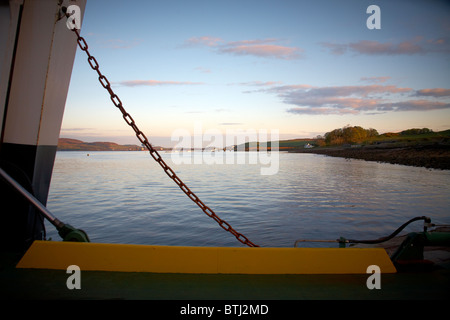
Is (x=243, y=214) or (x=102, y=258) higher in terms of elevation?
(x=102, y=258)

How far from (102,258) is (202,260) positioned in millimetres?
983

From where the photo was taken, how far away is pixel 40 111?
142 inches

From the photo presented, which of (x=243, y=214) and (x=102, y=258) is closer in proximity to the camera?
(x=102, y=258)

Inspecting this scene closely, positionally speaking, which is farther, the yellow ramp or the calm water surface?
the calm water surface

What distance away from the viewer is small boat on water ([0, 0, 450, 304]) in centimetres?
240

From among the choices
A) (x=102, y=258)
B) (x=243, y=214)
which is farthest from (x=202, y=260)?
(x=243, y=214)

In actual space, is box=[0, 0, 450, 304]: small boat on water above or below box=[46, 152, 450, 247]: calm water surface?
above

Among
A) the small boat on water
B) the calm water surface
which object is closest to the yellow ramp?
the small boat on water

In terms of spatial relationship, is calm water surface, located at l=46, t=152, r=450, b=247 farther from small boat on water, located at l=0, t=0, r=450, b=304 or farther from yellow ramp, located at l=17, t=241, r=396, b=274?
yellow ramp, located at l=17, t=241, r=396, b=274

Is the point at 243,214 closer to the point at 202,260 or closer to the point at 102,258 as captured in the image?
the point at 202,260

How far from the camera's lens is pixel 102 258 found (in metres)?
2.78
